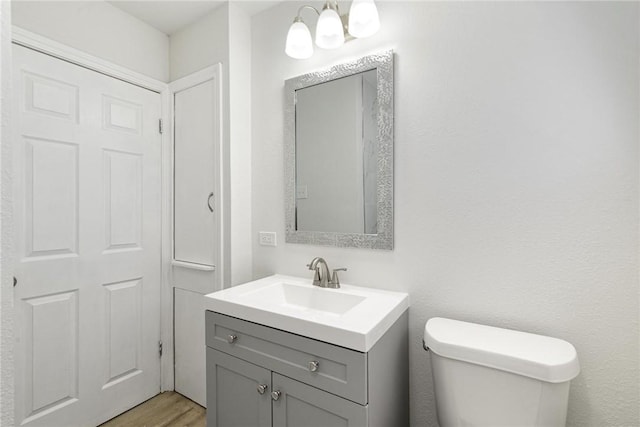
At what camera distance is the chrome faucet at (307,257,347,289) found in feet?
4.96

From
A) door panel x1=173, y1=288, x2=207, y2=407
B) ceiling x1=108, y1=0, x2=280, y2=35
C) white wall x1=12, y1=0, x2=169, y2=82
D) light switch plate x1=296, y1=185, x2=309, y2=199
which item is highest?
ceiling x1=108, y1=0, x2=280, y2=35

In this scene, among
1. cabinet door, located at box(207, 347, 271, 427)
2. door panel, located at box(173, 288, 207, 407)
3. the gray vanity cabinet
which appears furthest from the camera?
door panel, located at box(173, 288, 207, 407)

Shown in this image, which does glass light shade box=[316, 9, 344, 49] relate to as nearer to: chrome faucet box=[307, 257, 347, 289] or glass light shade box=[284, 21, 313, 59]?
glass light shade box=[284, 21, 313, 59]

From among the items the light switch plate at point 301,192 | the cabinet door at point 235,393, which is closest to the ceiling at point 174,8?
the light switch plate at point 301,192

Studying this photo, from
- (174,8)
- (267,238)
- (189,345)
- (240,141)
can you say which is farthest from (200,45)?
(189,345)

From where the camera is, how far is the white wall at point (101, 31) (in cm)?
153

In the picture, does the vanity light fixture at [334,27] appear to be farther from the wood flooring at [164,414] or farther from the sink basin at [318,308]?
the wood flooring at [164,414]

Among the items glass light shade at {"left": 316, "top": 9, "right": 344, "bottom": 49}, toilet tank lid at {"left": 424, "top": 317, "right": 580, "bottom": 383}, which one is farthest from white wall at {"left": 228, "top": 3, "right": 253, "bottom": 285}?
toilet tank lid at {"left": 424, "top": 317, "right": 580, "bottom": 383}

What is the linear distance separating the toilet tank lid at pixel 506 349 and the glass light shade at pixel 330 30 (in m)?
1.31

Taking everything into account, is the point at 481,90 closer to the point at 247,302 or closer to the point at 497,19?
the point at 497,19

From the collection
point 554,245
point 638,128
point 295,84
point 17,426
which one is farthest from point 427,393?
point 17,426

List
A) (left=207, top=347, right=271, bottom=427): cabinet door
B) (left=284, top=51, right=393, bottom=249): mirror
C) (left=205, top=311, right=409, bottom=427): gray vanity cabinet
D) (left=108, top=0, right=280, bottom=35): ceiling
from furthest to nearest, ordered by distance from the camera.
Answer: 1. (left=108, top=0, right=280, bottom=35): ceiling
2. (left=284, top=51, right=393, bottom=249): mirror
3. (left=207, top=347, right=271, bottom=427): cabinet door
4. (left=205, top=311, right=409, bottom=427): gray vanity cabinet

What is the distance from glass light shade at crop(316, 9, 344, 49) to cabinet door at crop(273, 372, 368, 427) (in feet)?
4.80

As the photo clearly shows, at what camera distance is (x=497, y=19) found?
47.4 inches
